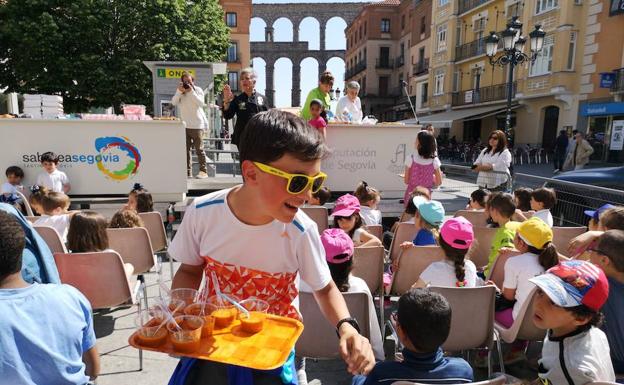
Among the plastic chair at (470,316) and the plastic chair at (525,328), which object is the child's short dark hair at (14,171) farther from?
the plastic chair at (525,328)

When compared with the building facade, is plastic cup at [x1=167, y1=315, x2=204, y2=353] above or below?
below

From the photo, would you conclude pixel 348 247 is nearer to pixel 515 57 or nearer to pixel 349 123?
pixel 349 123

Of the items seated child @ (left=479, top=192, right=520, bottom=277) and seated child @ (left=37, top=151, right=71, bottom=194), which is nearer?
seated child @ (left=479, top=192, right=520, bottom=277)

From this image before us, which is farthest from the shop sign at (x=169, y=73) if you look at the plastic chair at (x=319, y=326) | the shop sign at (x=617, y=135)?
the shop sign at (x=617, y=135)

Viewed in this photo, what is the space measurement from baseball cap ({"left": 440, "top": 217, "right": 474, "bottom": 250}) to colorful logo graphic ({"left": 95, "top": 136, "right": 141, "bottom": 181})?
591cm

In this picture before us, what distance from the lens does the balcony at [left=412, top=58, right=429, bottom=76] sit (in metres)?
40.6

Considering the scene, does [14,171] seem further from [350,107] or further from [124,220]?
[350,107]

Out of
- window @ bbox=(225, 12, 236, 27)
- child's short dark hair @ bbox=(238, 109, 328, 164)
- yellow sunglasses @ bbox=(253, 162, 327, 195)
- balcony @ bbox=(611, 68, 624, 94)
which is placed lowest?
yellow sunglasses @ bbox=(253, 162, 327, 195)

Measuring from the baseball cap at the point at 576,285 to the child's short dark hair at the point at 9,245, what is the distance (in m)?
2.50

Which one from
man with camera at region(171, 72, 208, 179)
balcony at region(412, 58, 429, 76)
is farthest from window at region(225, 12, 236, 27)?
man with camera at region(171, 72, 208, 179)

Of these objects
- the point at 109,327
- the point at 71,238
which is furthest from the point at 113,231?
the point at 109,327

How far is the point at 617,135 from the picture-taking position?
60.1ft

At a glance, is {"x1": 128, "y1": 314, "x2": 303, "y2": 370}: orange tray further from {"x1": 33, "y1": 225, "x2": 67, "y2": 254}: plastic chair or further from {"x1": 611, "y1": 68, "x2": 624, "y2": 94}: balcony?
{"x1": 611, "y1": 68, "x2": 624, "y2": 94}: balcony

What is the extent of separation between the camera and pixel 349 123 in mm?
7734
